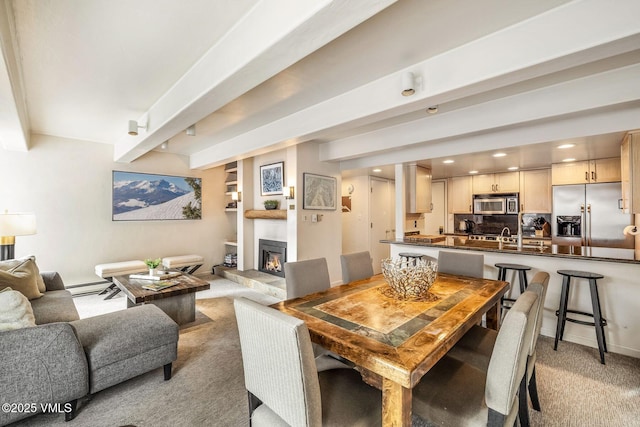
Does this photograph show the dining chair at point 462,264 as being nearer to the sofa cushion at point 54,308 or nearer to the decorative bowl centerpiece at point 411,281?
the decorative bowl centerpiece at point 411,281

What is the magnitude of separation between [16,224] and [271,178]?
339 centimetres

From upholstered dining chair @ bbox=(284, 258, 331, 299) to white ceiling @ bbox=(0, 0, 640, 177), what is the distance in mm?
1432

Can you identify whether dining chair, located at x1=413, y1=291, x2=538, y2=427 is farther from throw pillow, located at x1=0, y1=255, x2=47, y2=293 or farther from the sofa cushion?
throw pillow, located at x1=0, y1=255, x2=47, y2=293

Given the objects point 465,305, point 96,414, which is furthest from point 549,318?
point 96,414

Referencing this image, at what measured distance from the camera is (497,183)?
550 centimetres

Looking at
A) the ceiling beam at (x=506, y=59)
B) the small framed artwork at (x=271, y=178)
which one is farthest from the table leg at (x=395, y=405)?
the small framed artwork at (x=271, y=178)

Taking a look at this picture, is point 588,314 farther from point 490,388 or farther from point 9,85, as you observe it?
point 9,85

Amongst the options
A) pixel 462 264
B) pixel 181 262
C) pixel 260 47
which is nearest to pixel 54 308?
pixel 181 262

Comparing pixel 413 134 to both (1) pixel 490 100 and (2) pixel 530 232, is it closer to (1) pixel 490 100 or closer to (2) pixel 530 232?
(1) pixel 490 100

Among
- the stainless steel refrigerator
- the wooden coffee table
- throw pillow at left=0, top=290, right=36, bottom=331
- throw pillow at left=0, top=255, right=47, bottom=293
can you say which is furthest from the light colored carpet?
the stainless steel refrigerator

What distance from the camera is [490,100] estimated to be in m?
2.88

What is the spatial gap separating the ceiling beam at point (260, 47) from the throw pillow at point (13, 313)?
5.80 ft

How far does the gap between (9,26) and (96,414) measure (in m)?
2.59

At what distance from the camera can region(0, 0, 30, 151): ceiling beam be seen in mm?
1700
